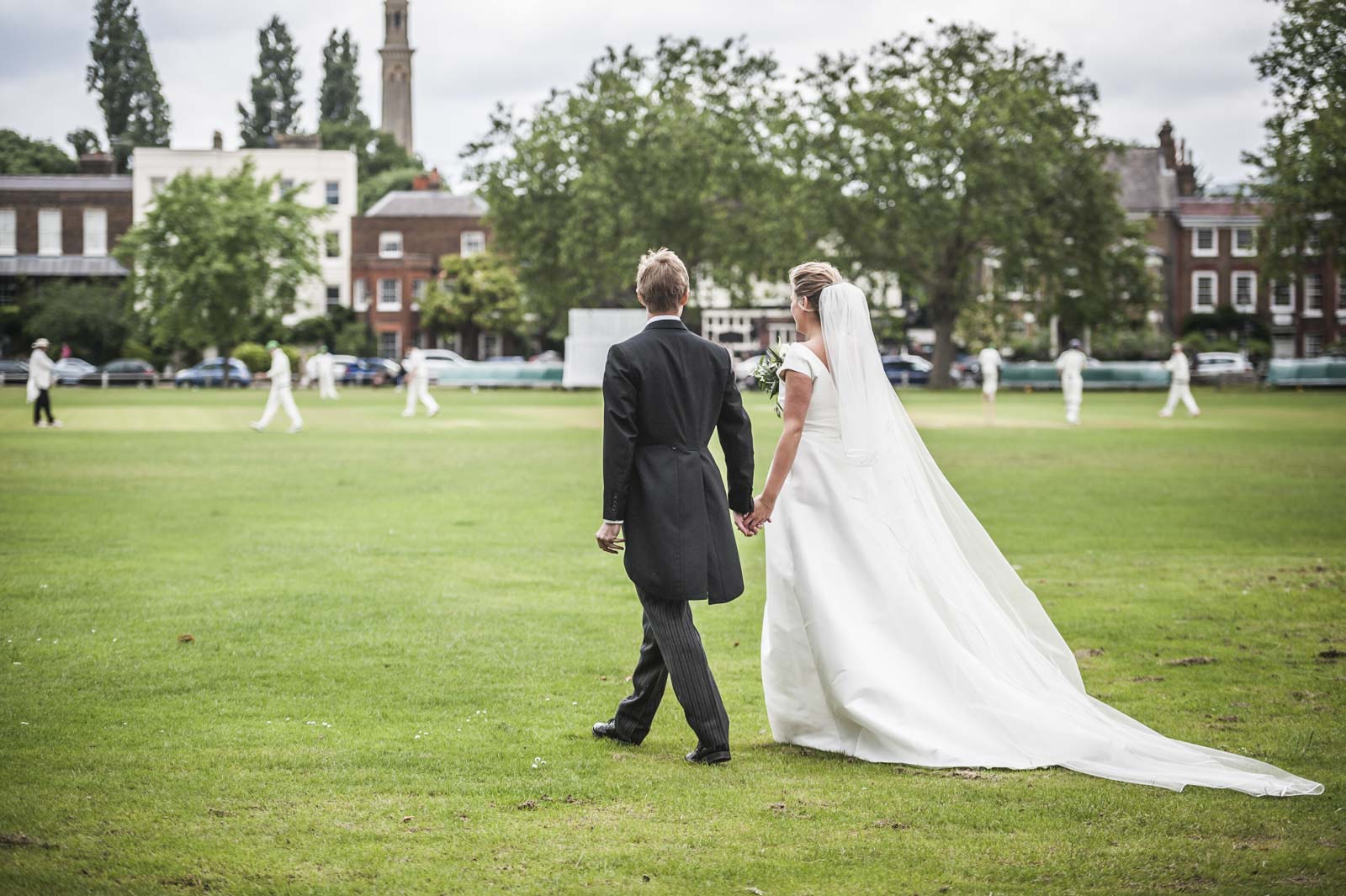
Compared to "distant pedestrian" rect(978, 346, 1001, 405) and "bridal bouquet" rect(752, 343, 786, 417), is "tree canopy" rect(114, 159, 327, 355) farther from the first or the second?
"bridal bouquet" rect(752, 343, 786, 417)

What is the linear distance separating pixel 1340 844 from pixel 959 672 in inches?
66.4

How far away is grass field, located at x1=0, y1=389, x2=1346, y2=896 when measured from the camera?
178 inches

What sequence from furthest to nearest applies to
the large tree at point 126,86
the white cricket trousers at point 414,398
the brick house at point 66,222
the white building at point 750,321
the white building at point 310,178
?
the large tree at point 126,86 → the white building at point 310,178 → the brick house at point 66,222 → the white building at point 750,321 → the white cricket trousers at point 414,398

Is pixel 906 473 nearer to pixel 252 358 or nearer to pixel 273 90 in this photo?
pixel 252 358

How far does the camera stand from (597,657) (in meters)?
8.13

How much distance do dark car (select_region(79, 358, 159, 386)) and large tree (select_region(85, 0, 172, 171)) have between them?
105 ft

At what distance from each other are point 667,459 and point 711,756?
1.28 m

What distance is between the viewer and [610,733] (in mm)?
6277

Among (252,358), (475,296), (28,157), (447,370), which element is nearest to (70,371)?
(252,358)

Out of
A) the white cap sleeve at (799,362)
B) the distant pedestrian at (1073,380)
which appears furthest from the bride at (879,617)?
the distant pedestrian at (1073,380)

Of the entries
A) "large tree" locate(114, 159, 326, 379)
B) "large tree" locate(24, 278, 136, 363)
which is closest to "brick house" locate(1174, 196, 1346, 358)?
"large tree" locate(114, 159, 326, 379)

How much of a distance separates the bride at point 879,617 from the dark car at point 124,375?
64.8 metres

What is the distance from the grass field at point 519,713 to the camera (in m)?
4.53

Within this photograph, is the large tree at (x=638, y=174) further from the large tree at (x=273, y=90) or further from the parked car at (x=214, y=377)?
the large tree at (x=273, y=90)
